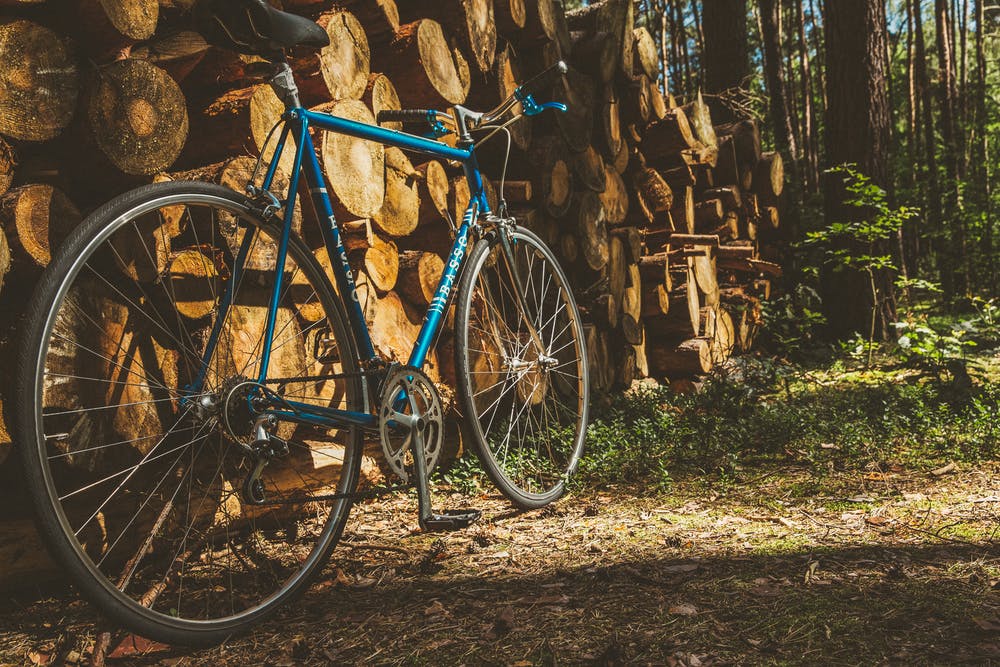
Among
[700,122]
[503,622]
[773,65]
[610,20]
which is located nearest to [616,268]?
[610,20]

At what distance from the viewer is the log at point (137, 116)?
191 centimetres

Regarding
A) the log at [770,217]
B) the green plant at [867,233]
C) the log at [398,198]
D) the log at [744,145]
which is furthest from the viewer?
the log at [770,217]

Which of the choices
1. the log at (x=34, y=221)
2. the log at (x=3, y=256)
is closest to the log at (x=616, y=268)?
the log at (x=34, y=221)

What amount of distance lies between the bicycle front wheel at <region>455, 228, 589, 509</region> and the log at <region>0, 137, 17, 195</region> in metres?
1.32

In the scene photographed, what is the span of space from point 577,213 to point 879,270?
3.23m

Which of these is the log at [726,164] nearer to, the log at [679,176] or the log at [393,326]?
the log at [679,176]

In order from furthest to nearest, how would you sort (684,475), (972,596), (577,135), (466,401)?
(577,135), (684,475), (466,401), (972,596)

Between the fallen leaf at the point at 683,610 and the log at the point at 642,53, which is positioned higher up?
the log at the point at 642,53

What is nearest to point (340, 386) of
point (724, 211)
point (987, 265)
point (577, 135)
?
point (577, 135)

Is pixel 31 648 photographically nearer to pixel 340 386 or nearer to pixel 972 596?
pixel 340 386

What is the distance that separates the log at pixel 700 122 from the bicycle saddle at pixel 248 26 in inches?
170

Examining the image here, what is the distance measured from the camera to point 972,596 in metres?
1.70

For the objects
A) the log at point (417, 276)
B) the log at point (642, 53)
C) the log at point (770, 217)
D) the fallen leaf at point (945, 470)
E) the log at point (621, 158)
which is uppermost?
the log at point (642, 53)

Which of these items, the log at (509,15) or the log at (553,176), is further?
the log at (553,176)
